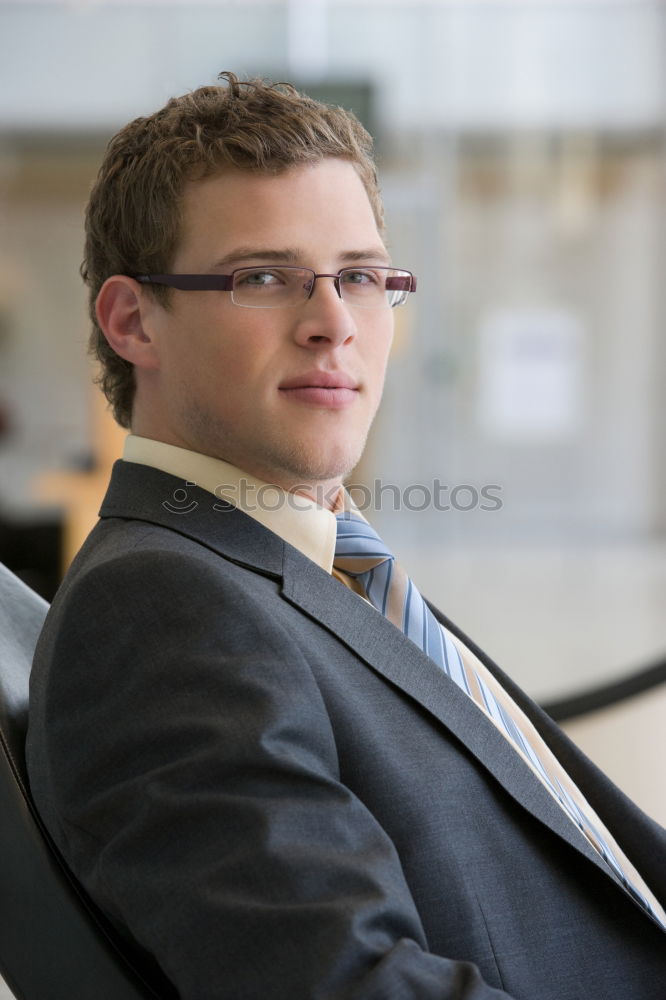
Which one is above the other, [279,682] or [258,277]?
[258,277]

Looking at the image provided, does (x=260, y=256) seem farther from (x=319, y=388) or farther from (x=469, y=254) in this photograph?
(x=469, y=254)

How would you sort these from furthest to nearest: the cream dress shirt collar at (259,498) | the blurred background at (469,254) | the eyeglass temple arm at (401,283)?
the blurred background at (469,254), the eyeglass temple arm at (401,283), the cream dress shirt collar at (259,498)

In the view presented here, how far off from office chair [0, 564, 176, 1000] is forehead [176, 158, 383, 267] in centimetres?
57

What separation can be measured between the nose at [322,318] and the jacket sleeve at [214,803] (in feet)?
1.06

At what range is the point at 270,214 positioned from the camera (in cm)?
112

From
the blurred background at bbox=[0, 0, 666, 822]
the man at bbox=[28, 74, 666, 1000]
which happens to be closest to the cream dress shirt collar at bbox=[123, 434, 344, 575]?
the man at bbox=[28, 74, 666, 1000]

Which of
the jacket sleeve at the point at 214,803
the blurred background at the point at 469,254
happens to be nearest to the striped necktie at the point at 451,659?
the jacket sleeve at the point at 214,803

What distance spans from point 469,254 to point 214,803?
625 centimetres

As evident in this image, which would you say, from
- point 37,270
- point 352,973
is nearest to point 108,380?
point 352,973

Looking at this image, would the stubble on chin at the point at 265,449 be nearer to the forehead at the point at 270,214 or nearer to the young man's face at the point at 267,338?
the young man's face at the point at 267,338

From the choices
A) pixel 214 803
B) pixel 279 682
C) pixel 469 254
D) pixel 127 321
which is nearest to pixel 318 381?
pixel 127 321

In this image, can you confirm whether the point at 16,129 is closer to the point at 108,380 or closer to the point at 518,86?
the point at 518,86

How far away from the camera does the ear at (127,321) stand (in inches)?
47.3

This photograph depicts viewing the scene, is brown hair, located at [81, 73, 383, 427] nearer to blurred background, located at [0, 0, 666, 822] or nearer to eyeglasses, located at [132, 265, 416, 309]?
eyeglasses, located at [132, 265, 416, 309]
